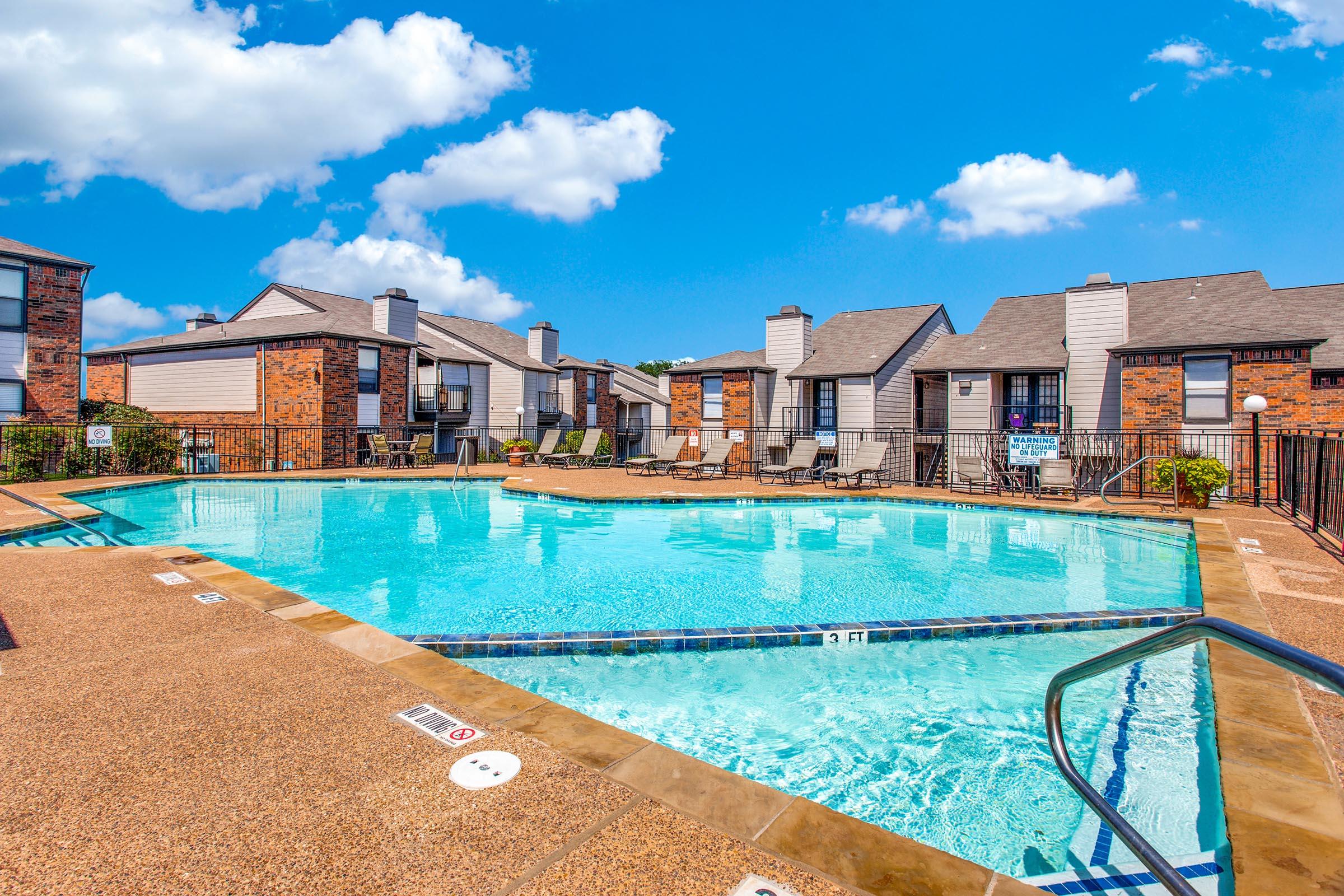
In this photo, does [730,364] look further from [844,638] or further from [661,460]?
[844,638]

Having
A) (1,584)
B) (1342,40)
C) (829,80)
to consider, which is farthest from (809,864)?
(829,80)

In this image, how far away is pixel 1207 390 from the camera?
45.6ft

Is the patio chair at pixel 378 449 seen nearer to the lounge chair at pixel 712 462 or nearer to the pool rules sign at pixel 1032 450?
the lounge chair at pixel 712 462

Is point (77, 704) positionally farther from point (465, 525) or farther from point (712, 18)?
point (712, 18)

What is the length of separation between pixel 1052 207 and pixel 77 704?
29.6 m

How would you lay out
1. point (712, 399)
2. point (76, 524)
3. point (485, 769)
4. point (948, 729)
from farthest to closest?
point (712, 399) → point (76, 524) → point (948, 729) → point (485, 769)

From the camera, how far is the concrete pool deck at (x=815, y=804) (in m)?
1.77

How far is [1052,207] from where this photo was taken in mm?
24750

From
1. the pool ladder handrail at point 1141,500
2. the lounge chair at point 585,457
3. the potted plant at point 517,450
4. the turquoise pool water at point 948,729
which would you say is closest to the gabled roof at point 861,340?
the lounge chair at point 585,457

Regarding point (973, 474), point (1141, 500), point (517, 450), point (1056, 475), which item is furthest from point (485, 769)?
point (517, 450)

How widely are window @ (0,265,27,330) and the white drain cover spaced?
2361 cm

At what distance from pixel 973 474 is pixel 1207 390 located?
211 inches

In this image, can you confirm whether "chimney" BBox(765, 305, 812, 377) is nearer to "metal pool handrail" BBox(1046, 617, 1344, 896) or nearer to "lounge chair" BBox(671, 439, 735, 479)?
"lounge chair" BBox(671, 439, 735, 479)

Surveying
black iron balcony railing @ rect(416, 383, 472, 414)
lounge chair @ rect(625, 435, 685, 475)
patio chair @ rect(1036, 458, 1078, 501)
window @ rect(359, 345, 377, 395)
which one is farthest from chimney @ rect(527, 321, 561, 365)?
patio chair @ rect(1036, 458, 1078, 501)
